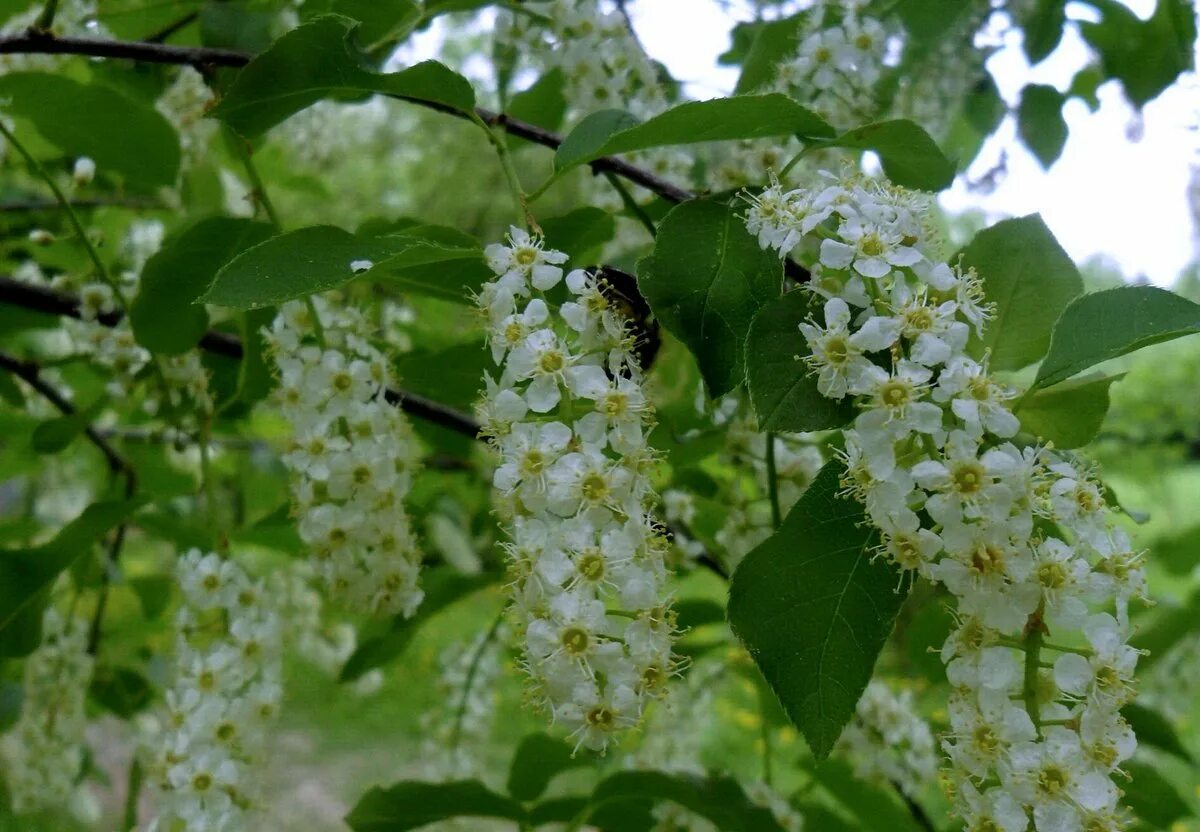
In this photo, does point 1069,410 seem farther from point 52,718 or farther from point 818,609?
point 52,718

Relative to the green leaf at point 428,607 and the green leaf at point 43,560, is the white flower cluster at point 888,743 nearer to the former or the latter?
the green leaf at point 428,607

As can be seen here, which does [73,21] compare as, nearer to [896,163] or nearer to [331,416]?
[331,416]

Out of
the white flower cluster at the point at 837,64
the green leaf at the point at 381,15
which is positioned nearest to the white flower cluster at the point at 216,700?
the green leaf at the point at 381,15

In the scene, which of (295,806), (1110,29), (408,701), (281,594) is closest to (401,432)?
(1110,29)

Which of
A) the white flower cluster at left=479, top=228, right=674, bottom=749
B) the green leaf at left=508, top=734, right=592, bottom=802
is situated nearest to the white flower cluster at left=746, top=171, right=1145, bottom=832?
the white flower cluster at left=479, top=228, right=674, bottom=749

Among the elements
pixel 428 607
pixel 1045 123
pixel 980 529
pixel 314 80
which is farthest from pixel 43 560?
pixel 1045 123
